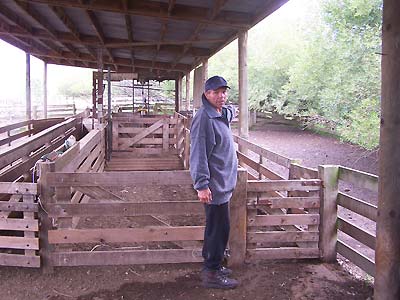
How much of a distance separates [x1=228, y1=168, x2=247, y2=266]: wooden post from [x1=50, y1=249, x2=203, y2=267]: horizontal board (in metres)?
0.31

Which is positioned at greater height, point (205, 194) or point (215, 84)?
point (215, 84)

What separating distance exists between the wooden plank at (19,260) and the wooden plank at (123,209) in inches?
16.6

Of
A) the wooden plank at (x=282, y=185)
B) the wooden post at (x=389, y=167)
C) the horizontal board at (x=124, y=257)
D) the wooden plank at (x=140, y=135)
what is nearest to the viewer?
the wooden post at (x=389, y=167)

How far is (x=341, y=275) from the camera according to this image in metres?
3.72

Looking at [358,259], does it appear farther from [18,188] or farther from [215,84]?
[18,188]

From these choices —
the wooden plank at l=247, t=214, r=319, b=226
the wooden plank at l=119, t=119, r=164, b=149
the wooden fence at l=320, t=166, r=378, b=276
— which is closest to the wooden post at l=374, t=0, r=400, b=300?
the wooden fence at l=320, t=166, r=378, b=276

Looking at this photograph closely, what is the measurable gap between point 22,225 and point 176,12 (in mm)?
4904

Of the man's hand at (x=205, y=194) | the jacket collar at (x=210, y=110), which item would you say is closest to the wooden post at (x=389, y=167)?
the man's hand at (x=205, y=194)

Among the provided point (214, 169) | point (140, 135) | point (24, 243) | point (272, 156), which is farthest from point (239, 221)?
point (140, 135)

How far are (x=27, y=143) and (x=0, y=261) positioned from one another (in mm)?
2121

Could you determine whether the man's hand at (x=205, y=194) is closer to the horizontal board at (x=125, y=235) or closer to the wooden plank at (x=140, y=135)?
the horizontal board at (x=125, y=235)

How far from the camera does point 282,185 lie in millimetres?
3916

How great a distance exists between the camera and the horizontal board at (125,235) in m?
3.67

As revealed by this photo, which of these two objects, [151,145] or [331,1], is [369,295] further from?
[331,1]
